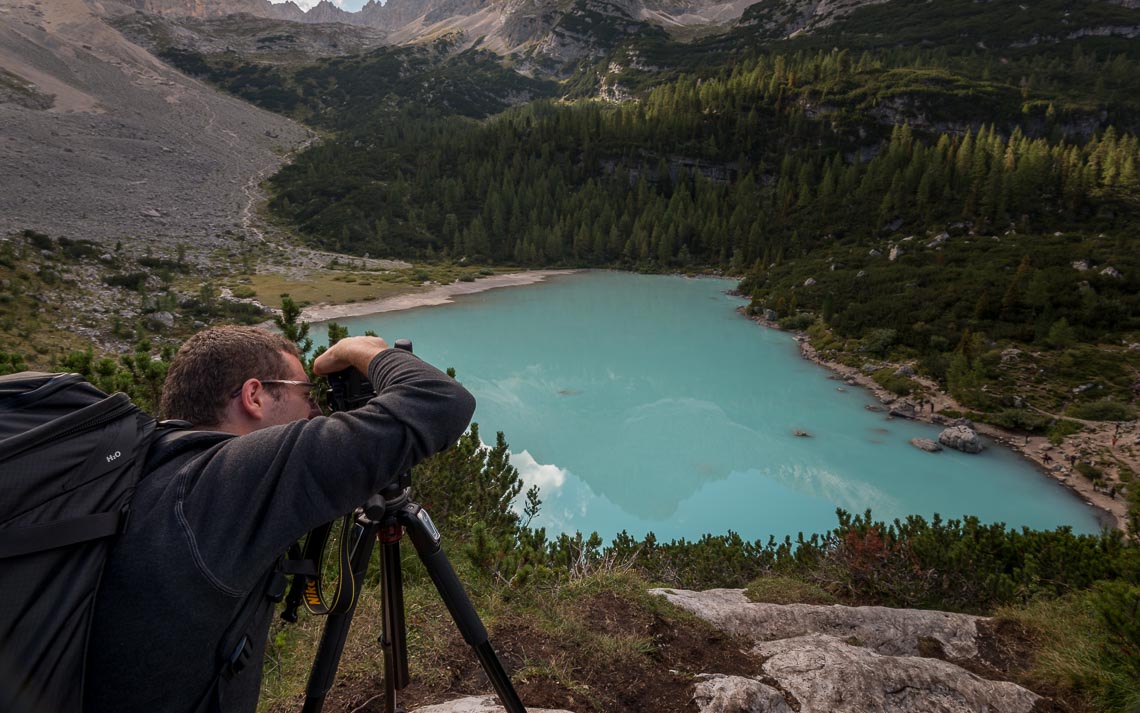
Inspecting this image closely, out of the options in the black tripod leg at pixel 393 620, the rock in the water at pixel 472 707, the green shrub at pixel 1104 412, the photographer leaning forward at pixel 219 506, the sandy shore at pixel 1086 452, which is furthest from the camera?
the green shrub at pixel 1104 412

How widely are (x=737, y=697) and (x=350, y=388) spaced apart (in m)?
2.62

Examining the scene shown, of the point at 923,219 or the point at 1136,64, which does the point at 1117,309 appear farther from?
the point at 1136,64

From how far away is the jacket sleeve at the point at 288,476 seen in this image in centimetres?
123

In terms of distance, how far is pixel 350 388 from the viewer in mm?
1979

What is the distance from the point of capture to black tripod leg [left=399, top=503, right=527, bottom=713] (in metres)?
2.04

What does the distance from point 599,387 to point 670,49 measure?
6477 inches

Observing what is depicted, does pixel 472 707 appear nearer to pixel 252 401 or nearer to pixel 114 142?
pixel 252 401

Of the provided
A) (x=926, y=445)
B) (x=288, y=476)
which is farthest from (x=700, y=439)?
Result: (x=288, y=476)

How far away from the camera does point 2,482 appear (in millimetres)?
953

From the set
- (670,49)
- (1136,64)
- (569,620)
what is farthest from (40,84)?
(1136,64)

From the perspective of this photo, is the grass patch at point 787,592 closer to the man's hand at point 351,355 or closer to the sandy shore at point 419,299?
the man's hand at point 351,355

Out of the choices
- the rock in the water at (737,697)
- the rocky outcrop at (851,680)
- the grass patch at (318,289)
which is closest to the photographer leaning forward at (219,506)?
the rock in the water at (737,697)

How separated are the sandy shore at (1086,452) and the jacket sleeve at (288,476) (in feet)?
50.9

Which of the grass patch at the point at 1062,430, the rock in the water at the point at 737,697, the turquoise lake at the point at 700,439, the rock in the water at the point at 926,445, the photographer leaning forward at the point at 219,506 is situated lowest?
the turquoise lake at the point at 700,439
